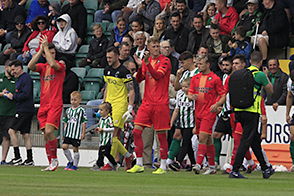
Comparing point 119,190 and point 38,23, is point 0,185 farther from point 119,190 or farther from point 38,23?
point 38,23

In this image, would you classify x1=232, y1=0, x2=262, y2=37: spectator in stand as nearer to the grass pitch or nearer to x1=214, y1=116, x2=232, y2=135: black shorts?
x1=214, y1=116, x2=232, y2=135: black shorts

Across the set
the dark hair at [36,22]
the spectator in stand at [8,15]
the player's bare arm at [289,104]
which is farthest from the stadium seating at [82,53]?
the player's bare arm at [289,104]

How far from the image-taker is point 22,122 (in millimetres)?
21359

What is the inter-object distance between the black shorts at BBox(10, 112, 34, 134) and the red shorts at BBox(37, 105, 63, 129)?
10.9ft

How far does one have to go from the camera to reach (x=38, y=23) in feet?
85.0

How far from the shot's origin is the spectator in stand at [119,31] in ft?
78.3

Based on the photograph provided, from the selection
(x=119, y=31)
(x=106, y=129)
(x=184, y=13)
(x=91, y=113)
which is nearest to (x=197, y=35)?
(x=184, y=13)

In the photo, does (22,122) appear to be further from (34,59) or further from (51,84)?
(34,59)

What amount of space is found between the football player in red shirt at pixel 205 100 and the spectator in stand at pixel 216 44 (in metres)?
3.98

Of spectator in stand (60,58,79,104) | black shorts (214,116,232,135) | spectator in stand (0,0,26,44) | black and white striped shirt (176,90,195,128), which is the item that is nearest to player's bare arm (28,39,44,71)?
black and white striped shirt (176,90,195,128)

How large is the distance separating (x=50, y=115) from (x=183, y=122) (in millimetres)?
2855

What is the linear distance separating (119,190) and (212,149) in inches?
Answer: 224

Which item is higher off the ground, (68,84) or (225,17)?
(225,17)

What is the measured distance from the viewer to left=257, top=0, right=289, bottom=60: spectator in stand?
21.4 meters
